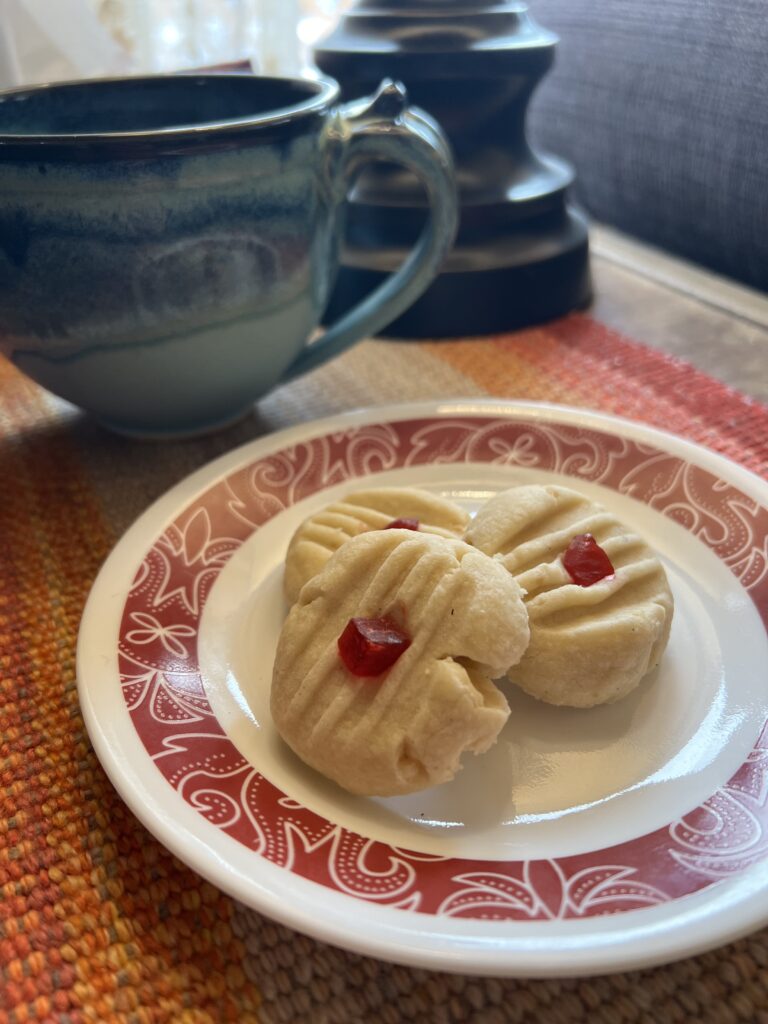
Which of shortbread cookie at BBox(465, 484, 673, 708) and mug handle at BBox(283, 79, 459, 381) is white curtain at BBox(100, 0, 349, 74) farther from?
shortbread cookie at BBox(465, 484, 673, 708)

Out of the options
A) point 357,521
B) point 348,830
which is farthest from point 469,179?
point 348,830

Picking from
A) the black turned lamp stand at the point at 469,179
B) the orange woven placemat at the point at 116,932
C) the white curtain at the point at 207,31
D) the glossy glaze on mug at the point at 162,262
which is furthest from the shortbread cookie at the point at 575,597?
the white curtain at the point at 207,31

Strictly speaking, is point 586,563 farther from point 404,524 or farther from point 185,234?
point 185,234

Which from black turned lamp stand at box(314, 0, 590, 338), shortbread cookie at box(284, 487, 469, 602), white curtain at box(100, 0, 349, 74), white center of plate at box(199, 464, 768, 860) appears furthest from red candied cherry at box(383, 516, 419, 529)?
white curtain at box(100, 0, 349, 74)

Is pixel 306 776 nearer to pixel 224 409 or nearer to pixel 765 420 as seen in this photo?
Result: pixel 224 409

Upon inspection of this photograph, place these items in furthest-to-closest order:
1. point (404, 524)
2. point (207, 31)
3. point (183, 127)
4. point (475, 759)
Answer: point (207, 31), point (183, 127), point (404, 524), point (475, 759)

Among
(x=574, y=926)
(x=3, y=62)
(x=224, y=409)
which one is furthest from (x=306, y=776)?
(x=3, y=62)
